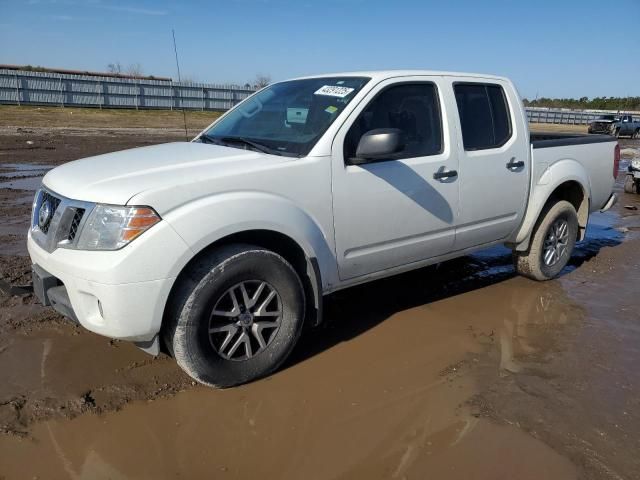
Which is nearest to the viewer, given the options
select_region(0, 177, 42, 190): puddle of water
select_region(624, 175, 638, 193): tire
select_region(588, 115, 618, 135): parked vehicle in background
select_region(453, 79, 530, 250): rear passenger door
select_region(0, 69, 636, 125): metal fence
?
select_region(453, 79, 530, 250): rear passenger door

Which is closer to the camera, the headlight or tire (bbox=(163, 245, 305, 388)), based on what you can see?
the headlight

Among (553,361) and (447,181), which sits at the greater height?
(447,181)

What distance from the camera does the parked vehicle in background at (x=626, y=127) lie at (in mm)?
33750

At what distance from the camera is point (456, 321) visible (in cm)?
441

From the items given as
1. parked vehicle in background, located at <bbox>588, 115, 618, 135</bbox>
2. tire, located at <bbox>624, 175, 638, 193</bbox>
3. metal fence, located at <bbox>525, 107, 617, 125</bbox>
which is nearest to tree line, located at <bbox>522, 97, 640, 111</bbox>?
metal fence, located at <bbox>525, 107, 617, 125</bbox>

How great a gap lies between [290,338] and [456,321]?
165 cm

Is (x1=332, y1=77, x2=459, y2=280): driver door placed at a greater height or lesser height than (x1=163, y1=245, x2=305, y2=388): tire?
greater

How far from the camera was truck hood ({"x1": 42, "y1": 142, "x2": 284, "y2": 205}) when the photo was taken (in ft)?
9.55

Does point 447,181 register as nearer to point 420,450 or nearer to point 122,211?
point 420,450

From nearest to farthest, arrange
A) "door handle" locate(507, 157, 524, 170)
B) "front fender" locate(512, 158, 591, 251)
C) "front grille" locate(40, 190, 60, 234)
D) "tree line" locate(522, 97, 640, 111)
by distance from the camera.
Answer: "front grille" locate(40, 190, 60, 234), "door handle" locate(507, 157, 524, 170), "front fender" locate(512, 158, 591, 251), "tree line" locate(522, 97, 640, 111)

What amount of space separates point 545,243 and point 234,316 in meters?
3.54

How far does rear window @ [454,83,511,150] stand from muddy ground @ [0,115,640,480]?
4.75 ft

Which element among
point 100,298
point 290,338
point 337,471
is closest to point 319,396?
point 290,338

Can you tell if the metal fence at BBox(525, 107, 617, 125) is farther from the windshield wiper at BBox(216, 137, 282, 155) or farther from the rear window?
the windshield wiper at BBox(216, 137, 282, 155)
